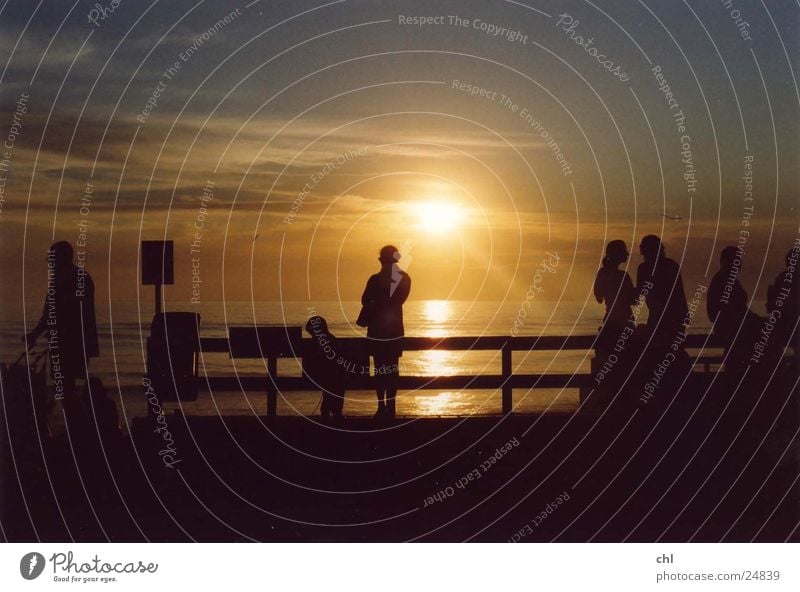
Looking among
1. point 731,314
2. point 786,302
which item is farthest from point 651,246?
point 786,302

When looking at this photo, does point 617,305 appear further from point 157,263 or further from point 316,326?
point 157,263

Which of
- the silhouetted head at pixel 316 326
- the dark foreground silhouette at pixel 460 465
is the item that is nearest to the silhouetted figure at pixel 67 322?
the dark foreground silhouette at pixel 460 465

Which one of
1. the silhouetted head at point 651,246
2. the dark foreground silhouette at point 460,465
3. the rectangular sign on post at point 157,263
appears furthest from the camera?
the rectangular sign on post at point 157,263

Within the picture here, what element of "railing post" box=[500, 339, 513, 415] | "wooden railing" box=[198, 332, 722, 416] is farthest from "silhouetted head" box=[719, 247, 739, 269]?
"railing post" box=[500, 339, 513, 415]

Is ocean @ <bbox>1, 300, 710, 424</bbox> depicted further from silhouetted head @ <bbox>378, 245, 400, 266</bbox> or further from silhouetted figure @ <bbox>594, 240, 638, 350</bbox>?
silhouetted figure @ <bbox>594, 240, 638, 350</bbox>

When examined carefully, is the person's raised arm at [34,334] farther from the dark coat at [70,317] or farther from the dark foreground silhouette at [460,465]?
the dark foreground silhouette at [460,465]

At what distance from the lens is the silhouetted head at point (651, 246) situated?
12.4m

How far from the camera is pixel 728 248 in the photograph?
13.1m

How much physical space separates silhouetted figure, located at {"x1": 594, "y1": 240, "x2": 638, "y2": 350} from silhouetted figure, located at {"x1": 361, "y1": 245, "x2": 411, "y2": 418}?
7.86 ft

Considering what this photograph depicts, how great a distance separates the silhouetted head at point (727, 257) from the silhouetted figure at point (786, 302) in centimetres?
71

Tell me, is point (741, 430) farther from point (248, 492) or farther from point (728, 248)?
point (248, 492)

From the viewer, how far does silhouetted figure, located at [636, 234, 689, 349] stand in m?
12.5

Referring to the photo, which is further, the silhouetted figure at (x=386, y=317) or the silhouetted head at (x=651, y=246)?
the silhouetted figure at (x=386, y=317)

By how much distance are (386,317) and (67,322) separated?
3854 millimetres
